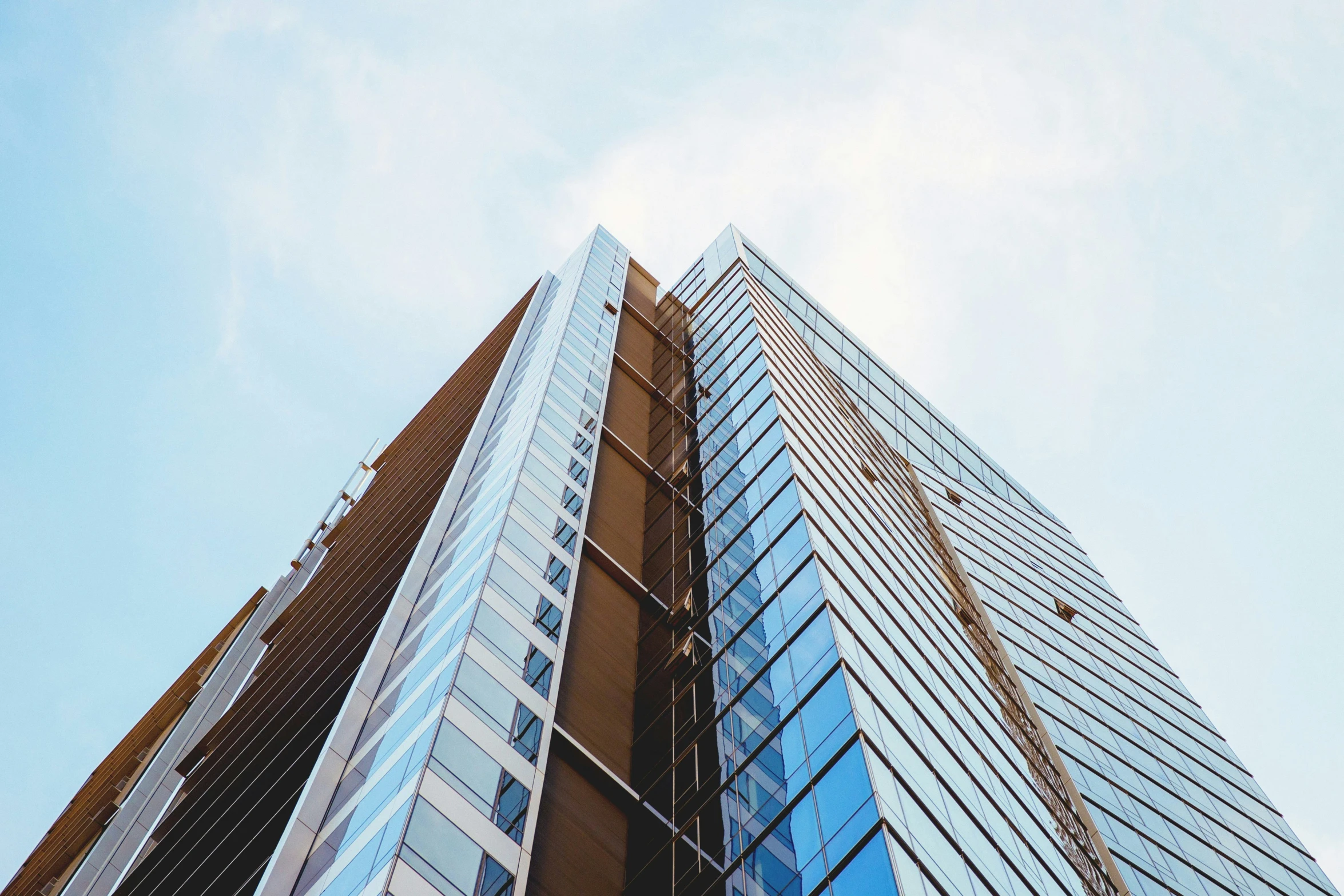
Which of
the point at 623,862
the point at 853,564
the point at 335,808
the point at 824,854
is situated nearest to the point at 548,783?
the point at 623,862

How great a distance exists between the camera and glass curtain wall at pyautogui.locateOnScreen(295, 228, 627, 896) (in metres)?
18.3

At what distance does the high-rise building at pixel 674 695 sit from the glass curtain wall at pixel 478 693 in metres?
0.09

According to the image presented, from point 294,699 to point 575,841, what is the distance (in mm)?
15983

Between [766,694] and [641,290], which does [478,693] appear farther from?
[641,290]

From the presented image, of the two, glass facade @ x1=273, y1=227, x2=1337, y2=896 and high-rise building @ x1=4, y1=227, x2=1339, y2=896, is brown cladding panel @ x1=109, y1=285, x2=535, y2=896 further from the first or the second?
glass facade @ x1=273, y1=227, x2=1337, y2=896

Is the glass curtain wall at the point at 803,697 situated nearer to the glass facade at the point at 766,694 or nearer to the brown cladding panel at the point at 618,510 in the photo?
the glass facade at the point at 766,694

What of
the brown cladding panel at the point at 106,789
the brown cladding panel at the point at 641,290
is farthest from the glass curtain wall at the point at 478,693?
the brown cladding panel at the point at 106,789

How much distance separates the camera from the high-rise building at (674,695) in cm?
1938

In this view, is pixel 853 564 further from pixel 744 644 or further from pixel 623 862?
pixel 623 862

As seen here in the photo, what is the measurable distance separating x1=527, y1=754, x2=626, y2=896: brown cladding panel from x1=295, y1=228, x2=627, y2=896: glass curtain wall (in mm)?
454

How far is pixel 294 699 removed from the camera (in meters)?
33.4

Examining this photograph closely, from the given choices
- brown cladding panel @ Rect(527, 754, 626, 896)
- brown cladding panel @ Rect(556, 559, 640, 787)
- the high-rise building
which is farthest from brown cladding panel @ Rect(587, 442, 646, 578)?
brown cladding panel @ Rect(527, 754, 626, 896)

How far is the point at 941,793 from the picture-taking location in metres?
20.5

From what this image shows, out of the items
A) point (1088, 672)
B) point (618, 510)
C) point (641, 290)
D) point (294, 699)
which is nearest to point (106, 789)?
point (294, 699)
